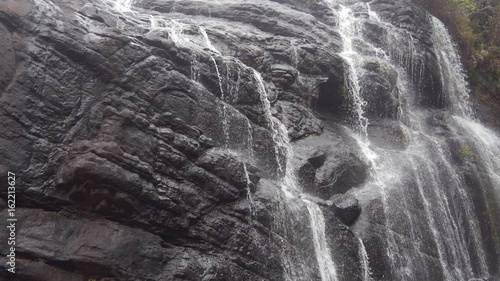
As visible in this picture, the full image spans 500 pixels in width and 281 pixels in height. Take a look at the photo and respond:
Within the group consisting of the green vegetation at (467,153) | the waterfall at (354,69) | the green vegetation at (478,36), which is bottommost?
the green vegetation at (467,153)

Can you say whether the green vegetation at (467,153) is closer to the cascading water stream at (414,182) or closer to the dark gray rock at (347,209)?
the cascading water stream at (414,182)

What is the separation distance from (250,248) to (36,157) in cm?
576

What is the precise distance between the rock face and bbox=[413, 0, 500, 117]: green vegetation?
204 inches

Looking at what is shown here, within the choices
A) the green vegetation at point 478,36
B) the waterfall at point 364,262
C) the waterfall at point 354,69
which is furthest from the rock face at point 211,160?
the green vegetation at point 478,36

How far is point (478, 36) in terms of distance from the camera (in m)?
22.8

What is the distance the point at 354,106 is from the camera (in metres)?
16.9

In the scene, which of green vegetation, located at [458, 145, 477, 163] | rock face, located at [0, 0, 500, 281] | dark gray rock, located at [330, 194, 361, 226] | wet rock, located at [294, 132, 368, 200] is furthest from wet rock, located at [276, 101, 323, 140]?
green vegetation, located at [458, 145, 477, 163]

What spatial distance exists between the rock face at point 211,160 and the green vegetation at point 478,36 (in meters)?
5.19

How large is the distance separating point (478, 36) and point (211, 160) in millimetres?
20800

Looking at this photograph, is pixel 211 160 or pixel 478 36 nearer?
pixel 211 160

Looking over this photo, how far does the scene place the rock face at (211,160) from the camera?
8.38m

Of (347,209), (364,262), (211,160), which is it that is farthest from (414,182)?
(211,160)

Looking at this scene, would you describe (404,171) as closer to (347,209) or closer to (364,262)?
(347,209)

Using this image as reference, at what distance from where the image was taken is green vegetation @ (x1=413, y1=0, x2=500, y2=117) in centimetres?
2084
